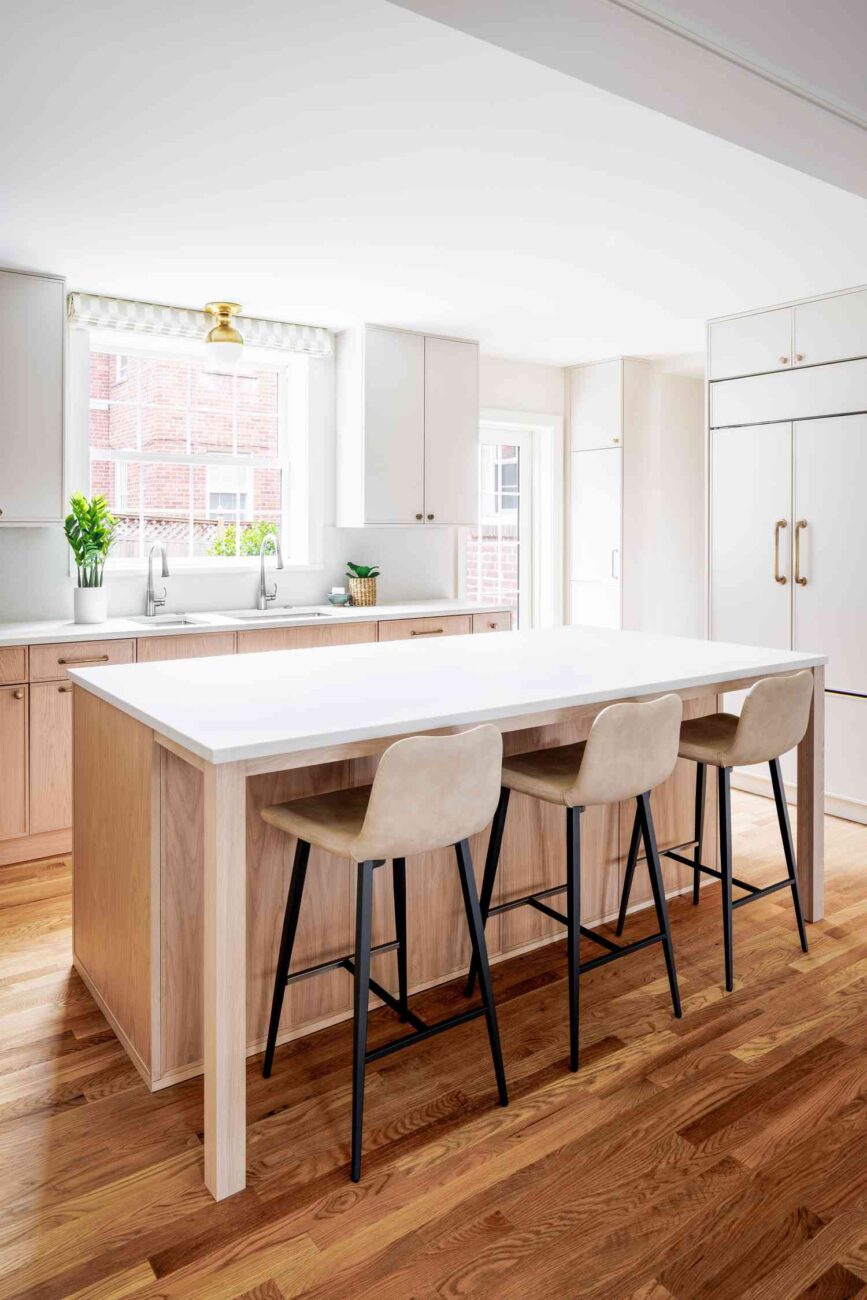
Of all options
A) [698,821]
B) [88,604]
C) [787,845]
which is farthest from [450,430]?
[787,845]

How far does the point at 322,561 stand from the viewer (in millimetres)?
5062

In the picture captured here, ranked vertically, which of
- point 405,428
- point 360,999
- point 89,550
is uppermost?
point 405,428

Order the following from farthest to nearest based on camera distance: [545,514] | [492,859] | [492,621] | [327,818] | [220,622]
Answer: [545,514] < [492,621] < [220,622] < [492,859] < [327,818]

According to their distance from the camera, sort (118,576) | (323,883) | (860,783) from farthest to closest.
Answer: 1. (118,576)
2. (860,783)
3. (323,883)

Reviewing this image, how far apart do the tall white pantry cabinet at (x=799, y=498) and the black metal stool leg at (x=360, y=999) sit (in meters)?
3.04

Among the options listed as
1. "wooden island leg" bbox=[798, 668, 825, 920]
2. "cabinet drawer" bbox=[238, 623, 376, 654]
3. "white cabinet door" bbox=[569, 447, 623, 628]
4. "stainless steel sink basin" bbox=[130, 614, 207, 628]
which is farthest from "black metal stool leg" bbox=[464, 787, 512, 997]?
"white cabinet door" bbox=[569, 447, 623, 628]

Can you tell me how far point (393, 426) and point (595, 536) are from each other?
5.53 feet

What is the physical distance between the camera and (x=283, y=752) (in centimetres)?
176

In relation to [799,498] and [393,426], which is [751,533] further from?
[393,426]

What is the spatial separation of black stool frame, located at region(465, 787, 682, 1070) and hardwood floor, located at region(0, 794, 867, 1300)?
0.40 ft

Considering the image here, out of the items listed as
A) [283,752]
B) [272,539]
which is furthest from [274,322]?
[283,752]

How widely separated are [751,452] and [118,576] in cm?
316

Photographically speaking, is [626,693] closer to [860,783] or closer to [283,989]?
[283,989]

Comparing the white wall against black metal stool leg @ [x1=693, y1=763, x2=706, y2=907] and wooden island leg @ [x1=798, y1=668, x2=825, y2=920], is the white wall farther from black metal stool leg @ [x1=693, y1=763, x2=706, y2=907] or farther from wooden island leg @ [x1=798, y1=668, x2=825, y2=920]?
wooden island leg @ [x1=798, y1=668, x2=825, y2=920]
